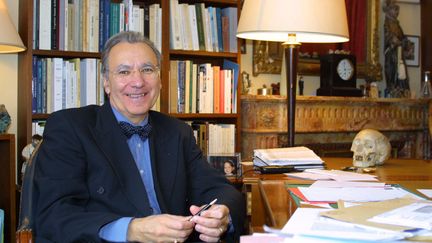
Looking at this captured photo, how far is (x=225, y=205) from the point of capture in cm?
164

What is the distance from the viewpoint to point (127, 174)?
163 centimetres

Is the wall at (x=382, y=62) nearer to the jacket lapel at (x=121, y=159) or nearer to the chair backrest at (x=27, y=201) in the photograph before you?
the jacket lapel at (x=121, y=159)

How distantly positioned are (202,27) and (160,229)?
187cm

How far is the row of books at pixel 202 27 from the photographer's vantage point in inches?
116

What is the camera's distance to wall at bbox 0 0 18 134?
275 centimetres

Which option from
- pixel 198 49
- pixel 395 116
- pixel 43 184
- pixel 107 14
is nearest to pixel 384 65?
pixel 395 116

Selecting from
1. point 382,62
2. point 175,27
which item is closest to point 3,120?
point 175,27

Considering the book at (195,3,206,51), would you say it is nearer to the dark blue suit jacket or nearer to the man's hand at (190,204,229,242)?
the dark blue suit jacket

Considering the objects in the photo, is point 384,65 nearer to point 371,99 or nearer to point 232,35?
point 371,99

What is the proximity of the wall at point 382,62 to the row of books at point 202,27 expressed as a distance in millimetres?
452

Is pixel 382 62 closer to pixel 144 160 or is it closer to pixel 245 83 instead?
pixel 245 83

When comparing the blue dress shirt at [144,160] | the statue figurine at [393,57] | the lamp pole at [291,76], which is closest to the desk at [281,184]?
the blue dress shirt at [144,160]

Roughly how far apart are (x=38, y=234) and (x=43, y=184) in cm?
14

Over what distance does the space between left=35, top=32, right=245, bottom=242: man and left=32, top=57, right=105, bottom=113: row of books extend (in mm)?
901
